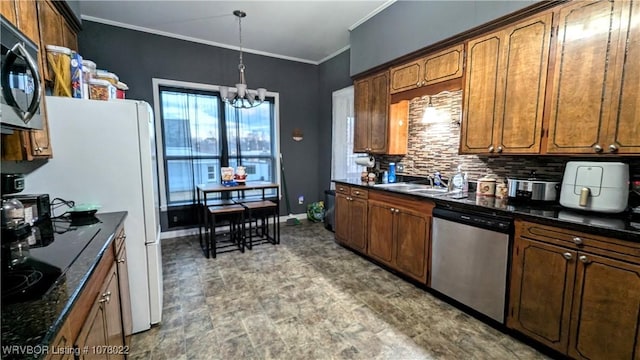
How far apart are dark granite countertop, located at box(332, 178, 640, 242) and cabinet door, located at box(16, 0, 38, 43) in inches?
119

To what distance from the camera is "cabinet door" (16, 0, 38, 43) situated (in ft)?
5.03

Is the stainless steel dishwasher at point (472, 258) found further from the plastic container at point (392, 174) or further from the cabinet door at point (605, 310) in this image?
the plastic container at point (392, 174)

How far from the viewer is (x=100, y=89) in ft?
6.46

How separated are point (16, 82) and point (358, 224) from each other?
9.89 feet

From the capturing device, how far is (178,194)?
4.28m

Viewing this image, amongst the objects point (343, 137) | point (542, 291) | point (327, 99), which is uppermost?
point (327, 99)

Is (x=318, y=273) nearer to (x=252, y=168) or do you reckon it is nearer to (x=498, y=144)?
(x=498, y=144)

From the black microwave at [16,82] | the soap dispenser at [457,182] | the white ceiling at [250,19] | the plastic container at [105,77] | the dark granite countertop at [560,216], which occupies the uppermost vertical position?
the white ceiling at [250,19]

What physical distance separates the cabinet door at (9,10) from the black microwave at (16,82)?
0.25 m

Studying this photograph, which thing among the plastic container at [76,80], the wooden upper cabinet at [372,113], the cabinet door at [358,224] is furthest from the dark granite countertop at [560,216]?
the plastic container at [76,80]

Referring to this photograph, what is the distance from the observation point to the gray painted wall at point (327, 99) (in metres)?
4.61

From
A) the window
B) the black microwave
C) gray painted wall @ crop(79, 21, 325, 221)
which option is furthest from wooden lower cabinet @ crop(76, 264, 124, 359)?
the window

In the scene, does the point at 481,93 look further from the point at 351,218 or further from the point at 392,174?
the point at 351,218

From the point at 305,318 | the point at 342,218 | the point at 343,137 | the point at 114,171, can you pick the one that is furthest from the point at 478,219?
the point at 343,137
